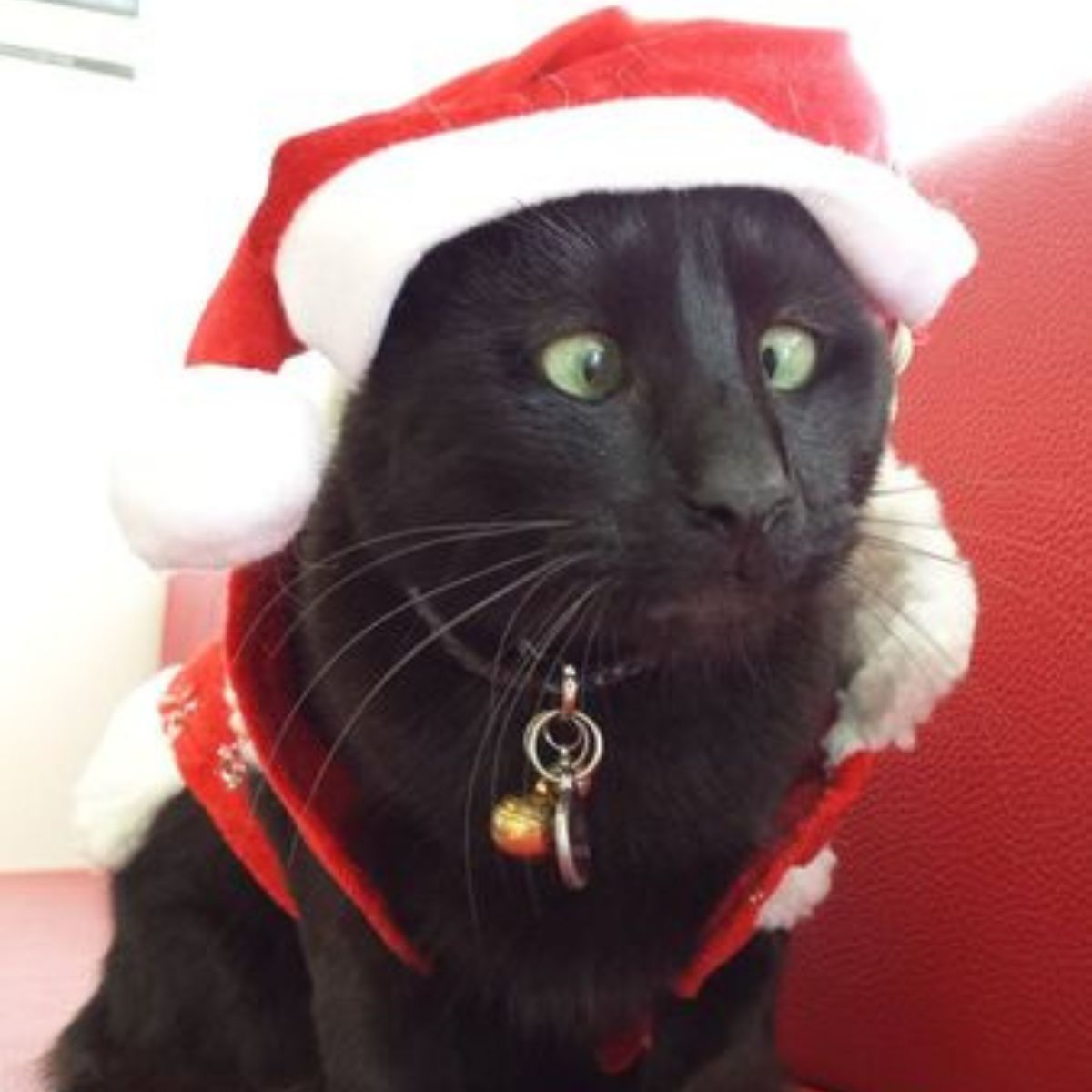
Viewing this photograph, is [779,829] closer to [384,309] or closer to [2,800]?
[384,309]

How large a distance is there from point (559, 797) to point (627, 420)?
0.20 m

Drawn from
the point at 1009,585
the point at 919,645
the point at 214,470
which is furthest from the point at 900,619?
the point at 214,470

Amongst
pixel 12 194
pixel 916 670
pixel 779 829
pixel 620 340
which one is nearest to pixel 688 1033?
pixel 779 829

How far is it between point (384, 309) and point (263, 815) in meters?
0.32

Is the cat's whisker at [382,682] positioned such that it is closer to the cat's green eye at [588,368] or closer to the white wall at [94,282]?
the cat's green eye at [588,368]

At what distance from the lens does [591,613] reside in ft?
2.19

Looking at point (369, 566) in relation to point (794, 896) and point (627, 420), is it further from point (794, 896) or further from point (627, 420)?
point (794, 896)

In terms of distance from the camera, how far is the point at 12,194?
197cm

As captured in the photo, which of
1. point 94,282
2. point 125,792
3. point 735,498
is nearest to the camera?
point 735,498

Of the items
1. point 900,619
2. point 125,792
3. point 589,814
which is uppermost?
point 900,619

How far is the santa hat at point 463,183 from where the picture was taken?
0.65 metres

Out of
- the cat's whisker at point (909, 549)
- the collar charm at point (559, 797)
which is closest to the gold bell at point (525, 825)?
the collar charm at point (559, 797)

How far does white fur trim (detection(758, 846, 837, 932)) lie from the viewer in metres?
0.79

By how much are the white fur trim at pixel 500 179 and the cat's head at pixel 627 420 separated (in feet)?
0.09
